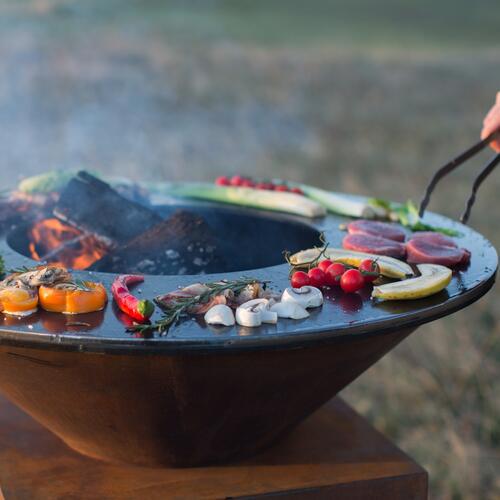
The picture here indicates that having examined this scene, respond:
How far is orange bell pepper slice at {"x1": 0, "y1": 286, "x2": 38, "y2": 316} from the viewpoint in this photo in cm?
217

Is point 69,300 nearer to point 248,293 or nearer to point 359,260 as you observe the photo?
point 248,293

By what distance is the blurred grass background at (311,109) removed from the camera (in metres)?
5.45

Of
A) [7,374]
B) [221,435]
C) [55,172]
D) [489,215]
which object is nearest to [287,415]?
[221,435]

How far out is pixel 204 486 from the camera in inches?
104

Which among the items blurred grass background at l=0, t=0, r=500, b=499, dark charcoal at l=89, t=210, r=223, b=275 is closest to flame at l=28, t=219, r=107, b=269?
dark charcoal at l=89, t=210, r=223, b=275

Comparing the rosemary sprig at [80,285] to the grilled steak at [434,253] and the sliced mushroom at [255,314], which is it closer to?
the sliced mushroom at [255,314]

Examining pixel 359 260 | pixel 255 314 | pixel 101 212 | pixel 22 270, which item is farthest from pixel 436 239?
pixel 22 270

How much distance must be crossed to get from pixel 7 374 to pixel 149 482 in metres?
0.62

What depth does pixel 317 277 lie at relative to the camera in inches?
96.3

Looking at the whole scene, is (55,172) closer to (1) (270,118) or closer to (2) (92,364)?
(2) (92,364)

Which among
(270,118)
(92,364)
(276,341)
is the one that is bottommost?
(270,118)

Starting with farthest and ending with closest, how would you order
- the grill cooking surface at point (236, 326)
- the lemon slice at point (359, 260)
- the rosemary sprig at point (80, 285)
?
the lemon slice at point (359, 260), the rosemary sprig at point (80, 285), the grill cooking surface at point (236, 326)

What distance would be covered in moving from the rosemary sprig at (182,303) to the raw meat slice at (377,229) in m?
0.78

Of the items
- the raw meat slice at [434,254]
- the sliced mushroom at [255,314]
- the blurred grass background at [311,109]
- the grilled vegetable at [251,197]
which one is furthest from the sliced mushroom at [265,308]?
the blurred grass background at [311,109]
